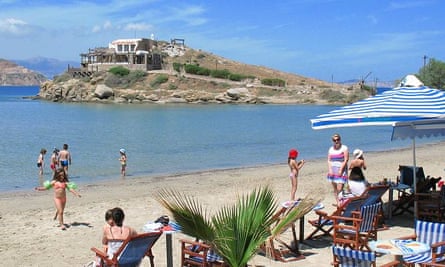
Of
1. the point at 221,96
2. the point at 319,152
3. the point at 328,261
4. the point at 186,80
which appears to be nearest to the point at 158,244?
the point at 328,261

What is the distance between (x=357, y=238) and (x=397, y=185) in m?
3.35

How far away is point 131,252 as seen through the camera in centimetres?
643

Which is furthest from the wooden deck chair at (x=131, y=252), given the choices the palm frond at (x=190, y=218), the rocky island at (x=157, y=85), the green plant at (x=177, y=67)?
the green plant at (x=177, y=67)

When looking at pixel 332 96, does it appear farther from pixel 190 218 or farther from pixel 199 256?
pixel 190 218

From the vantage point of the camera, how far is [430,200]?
9.51m

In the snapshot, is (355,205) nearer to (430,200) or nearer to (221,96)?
(430,200)

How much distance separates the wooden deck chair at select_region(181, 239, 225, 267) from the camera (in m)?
6.56

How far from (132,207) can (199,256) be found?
6.26 metres

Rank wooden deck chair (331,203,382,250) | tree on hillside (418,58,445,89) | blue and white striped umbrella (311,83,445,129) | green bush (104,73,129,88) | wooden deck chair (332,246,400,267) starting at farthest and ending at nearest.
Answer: green bush (104,73,129,88) → tree on hillside (418,58,445,89) → blue and white striped umbrella (311,83,445,129) → wooden deck chair (331,203,382,250) → wooden deck chair (332,246,400,267)

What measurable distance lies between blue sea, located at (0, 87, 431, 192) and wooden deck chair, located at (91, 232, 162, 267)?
13040 mm

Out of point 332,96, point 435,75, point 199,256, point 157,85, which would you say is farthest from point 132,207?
point 157,85

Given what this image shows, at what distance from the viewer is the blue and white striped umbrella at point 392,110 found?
8.21 meters

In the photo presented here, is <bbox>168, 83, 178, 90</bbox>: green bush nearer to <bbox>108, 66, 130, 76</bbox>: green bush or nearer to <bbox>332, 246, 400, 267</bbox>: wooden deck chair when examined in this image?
<bbox>108, 66, 130, 76</bbox>: green bush

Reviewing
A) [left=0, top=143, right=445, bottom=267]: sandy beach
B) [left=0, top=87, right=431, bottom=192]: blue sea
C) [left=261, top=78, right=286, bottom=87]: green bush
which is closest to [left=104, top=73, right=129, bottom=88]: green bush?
[left=261, top=78, right=286, bottom=87]: green bush
